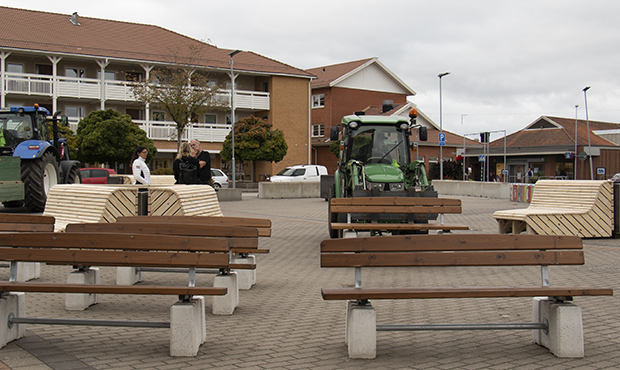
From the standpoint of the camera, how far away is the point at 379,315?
6016 mm

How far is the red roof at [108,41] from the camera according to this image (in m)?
41.7

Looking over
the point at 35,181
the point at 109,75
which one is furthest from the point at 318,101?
the point at 35,181

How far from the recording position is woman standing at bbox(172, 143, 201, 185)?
11.4m

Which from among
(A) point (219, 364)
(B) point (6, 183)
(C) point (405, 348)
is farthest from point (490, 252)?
(B) point (6, 183)

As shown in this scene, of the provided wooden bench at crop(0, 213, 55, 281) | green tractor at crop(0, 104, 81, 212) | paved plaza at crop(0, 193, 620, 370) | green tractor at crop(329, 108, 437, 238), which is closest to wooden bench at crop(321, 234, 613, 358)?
paved plaza at crop(0, 193, 620, 370)

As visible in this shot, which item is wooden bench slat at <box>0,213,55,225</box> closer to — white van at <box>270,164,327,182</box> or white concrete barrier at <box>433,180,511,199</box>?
white concrete barrier at <box>433,180,511,199</box>

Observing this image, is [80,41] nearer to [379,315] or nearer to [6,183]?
[6,183]

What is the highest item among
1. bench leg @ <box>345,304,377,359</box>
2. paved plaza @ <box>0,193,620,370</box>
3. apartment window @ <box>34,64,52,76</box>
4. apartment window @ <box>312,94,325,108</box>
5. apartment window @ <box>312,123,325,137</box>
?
apartment window @ <box>34,64,52,76</box>

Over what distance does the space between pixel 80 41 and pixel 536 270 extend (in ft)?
137

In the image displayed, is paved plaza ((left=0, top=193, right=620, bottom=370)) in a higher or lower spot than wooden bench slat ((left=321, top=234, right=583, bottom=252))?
lower

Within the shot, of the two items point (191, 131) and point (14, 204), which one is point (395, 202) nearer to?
point (14, 204)

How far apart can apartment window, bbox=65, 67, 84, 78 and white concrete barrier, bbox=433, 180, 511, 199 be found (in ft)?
90.5

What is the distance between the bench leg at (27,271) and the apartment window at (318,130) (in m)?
51.4

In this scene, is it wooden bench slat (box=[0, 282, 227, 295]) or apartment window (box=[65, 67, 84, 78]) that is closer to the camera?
wooden bench slat (box=[0, 282, 227, 295])
